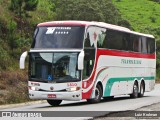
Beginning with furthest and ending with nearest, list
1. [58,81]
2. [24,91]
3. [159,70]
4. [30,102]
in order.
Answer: [159,70] → [24,91] → [30,102] → [58,81]

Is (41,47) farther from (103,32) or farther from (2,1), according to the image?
(2,1)

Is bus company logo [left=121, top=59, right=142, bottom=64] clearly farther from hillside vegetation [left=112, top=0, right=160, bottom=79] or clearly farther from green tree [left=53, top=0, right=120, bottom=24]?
hillside vegetation [left=112, top=0, right=160, bottom=79]

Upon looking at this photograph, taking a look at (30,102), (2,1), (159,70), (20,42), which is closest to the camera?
(30,102)

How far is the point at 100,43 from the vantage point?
2538cm

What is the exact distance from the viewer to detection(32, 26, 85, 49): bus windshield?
2362cm

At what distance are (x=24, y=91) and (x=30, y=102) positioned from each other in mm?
2156

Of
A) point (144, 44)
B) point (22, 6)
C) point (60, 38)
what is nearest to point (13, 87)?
point (60, 38)

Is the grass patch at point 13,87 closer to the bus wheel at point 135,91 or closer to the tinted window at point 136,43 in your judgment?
the bus wheel at point 135,91

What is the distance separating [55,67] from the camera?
77.2 ft

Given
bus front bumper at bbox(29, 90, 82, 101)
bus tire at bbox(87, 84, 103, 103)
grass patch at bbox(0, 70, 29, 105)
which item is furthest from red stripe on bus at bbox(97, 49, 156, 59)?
grass patch at bbox(0, 70, 29, 105)

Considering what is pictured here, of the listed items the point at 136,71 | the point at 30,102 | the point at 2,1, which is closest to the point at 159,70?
the point at 2,1

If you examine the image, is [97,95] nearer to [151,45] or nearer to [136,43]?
[136,43]

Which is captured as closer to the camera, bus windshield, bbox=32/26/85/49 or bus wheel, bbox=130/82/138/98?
bus windshield, bbox=32/26/85/49

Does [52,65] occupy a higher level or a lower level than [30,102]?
higher
